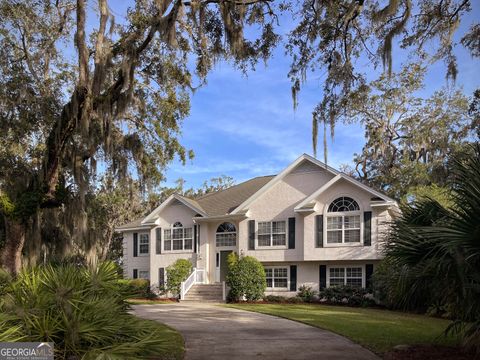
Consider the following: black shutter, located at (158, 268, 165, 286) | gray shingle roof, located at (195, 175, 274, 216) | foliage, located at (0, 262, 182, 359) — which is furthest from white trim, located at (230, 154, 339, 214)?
foliage, located at (0, 262, 182, 359)

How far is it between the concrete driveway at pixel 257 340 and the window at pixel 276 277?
8.91 meters

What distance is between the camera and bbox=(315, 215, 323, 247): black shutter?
934 inches

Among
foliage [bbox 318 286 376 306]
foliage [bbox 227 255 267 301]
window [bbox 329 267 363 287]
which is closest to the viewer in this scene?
foliage [bbox 318 286 376 306]

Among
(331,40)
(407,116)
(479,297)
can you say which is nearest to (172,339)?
(479,297)

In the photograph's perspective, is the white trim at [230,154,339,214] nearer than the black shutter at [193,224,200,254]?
Yes

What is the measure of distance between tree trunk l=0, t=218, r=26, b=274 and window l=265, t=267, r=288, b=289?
12.9 meters

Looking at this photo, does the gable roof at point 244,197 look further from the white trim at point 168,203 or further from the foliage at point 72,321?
the foliage at point 72,321

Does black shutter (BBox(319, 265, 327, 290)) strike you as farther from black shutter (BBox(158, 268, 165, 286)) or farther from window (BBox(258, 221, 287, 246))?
black shutter (BBox(158, 268, 165, 286))

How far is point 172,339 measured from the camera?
10766mm

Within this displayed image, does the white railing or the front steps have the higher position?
the white railing

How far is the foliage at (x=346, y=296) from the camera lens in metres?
22.5

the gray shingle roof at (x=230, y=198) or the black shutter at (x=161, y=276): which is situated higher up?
the gray shingle roof at (x=230, y=198)

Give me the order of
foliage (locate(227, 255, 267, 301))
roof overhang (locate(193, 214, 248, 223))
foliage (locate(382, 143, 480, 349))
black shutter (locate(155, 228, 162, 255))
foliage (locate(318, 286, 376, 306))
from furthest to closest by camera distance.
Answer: black shutter (locate(155, 228, 162, 255))
roof overhang (locate(193, 214, 248, 223))
foliage (locate(227, 255, 267, 301))
foliage (locate(318, 286, 376, 306))
foliage (locate(382, 143, 480, 349))

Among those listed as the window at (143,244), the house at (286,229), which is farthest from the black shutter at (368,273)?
the window at (143,244)
